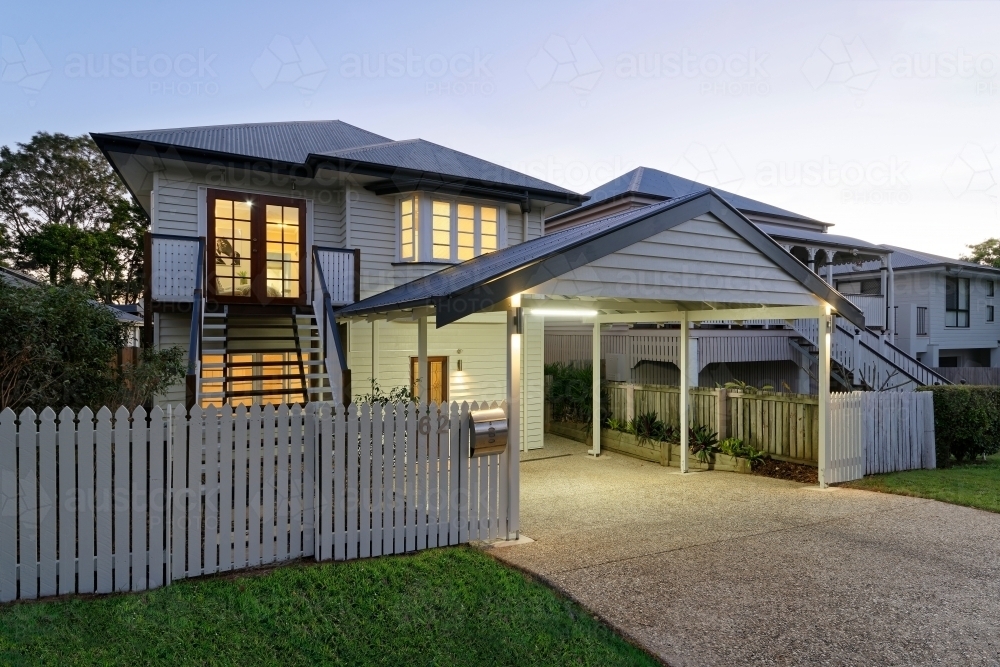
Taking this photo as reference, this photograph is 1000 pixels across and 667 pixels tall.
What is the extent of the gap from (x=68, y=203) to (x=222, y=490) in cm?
3969

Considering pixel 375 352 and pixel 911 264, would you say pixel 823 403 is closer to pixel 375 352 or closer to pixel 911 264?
pixel 375 352

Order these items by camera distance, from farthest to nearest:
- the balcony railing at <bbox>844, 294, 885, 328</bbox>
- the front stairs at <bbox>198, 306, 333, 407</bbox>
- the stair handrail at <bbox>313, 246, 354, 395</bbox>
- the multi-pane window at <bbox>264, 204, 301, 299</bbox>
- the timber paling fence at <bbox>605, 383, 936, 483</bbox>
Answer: the balcony railing at <bbox>844, 294, 885, 328</bbox>, the multi-pane window at <bbox>264, 204, 301, 299</bbox>, the front stairs at <bbox>198, 306, 333, 407</bbox>, the timber paling fence at <bbox>605, 383, 936, 483</bbox>, the stair handrail at <bbox>313, 246, 354, 395</bbox>

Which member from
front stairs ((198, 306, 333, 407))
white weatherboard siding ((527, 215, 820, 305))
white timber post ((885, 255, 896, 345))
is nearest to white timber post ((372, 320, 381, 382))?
front stairs ((198, 306, 333, 407))

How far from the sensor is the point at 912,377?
17.0 metres

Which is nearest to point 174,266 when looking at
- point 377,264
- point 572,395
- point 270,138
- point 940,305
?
point 377,264

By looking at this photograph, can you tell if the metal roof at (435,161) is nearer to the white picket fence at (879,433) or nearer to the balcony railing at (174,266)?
the balcony railing at (174,266)

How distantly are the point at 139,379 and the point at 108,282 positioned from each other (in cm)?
2994

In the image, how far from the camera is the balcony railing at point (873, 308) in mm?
20297

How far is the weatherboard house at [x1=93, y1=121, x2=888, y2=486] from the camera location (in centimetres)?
796

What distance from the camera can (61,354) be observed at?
6789 millimetres

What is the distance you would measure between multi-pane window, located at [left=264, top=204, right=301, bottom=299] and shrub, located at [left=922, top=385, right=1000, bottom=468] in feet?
40.0

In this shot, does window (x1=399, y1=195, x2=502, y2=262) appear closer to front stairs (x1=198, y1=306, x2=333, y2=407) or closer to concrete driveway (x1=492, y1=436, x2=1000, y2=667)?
front stairs (x1=198, y1=306, x2=333, y2=407)

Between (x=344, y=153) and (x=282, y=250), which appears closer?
(x=282, y=250)

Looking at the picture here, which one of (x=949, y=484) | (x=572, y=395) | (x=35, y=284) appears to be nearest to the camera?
(x=949, y=484)
